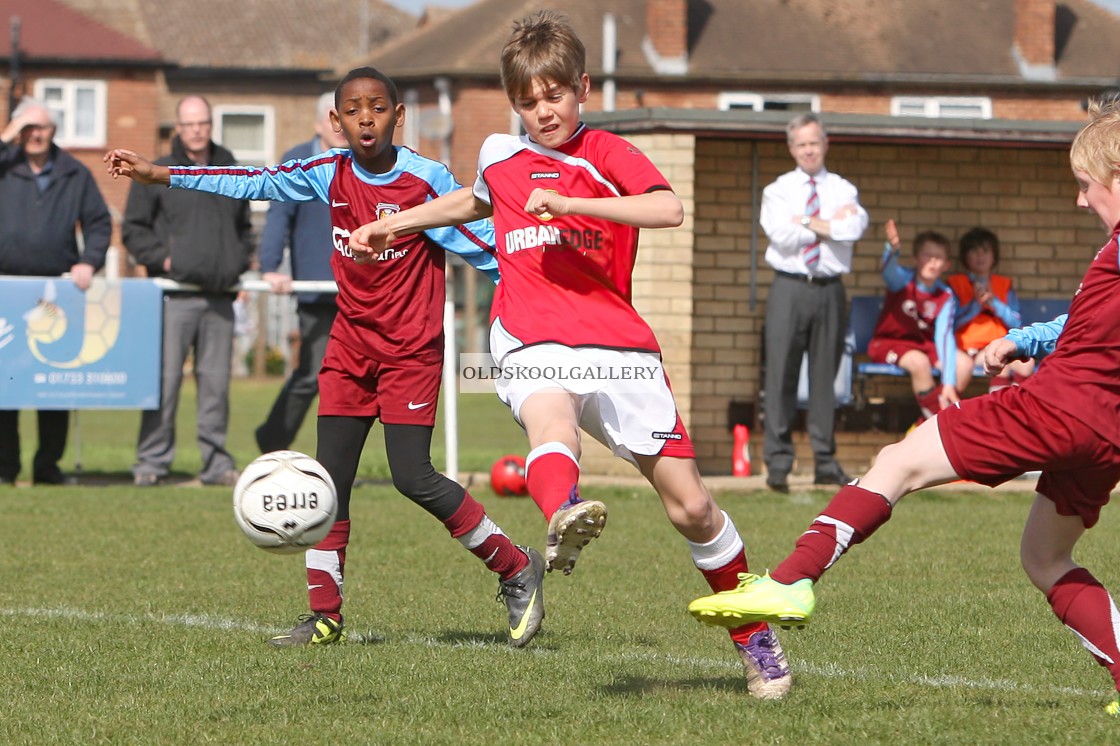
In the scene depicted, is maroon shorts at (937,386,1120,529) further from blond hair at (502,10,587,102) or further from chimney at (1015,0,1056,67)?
chimney at (1015,0,1056,67)

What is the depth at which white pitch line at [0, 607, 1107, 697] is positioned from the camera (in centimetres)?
562

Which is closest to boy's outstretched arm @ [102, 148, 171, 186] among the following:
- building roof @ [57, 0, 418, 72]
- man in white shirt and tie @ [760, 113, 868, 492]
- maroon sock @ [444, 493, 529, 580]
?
maroon sock @ [444, 493, 529, 580]

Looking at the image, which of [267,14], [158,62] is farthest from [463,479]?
[267,14]

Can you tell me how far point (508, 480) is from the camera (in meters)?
12.2

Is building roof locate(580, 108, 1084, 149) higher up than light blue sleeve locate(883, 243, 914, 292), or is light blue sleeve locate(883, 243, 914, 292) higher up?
building roof locate(580, 108, 1084, 149)

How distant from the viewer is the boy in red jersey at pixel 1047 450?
4.81 meters

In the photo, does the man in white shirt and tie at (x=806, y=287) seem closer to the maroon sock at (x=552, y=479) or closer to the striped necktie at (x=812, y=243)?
the striped necktie at (x=812, y=243)

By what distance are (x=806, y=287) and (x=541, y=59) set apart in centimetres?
705

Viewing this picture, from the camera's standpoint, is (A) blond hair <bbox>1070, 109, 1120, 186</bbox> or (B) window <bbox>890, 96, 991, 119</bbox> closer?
(A) blond hair <bbox>1070, 109, 1120, 186</bbox>

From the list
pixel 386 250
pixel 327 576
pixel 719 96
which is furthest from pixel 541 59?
pixel 719 96

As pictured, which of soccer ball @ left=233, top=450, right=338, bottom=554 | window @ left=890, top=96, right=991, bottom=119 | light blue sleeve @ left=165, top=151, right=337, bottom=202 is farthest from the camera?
window @ left=890, top=96, right=991, bottom=119

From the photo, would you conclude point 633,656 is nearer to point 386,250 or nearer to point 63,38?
point 386,250

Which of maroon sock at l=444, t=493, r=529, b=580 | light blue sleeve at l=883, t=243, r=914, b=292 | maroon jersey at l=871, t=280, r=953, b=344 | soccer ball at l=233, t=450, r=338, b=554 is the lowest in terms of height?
maroon sock at l=444, t=493, r=529, b=580

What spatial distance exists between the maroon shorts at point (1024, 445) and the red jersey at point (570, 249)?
107 centimetres
